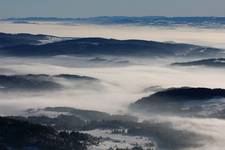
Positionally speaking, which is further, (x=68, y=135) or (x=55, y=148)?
(x=68, y=135)

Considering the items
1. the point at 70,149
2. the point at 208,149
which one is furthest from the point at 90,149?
the point at 208,149

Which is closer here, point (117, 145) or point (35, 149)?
point (35, 149)

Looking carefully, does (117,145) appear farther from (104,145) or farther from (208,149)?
(208,149)

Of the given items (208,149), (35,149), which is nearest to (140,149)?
(208,149)

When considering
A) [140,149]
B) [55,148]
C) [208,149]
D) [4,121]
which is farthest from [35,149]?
[208,149]

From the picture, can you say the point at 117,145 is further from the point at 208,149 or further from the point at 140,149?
the point at 208,149
